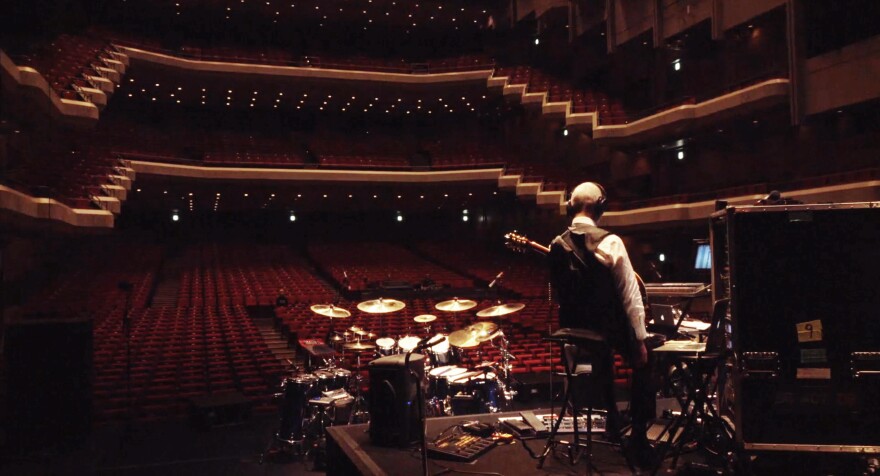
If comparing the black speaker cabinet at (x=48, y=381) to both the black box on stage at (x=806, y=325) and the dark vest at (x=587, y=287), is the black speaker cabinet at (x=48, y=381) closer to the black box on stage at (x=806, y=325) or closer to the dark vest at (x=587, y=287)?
the dark vest at (x=587, y=287)

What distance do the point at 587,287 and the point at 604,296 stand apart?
0.29 ft

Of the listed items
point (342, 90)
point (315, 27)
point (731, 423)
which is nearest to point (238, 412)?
point (731, 423)

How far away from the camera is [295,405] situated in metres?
5.56

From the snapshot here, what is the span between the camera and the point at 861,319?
8.41ft

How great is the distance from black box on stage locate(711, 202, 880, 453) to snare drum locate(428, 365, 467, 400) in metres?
3.24

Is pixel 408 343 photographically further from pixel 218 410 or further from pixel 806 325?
pixel 806 325

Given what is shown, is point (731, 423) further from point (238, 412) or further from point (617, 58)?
point (617, 58)

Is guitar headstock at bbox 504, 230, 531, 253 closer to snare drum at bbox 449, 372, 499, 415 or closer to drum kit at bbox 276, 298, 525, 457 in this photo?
drum kit at bbox 276, 298, 525, 457

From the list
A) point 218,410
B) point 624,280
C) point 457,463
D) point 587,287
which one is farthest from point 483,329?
point 218,410

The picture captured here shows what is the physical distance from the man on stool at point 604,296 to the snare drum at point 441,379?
2.81 metres

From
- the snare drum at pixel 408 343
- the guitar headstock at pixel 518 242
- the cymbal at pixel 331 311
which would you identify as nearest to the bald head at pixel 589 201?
the guitar headstock at pixel 518 242

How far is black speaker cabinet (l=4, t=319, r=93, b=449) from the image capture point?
588cm

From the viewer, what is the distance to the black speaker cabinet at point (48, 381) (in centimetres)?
588

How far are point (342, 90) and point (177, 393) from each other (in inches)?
566
